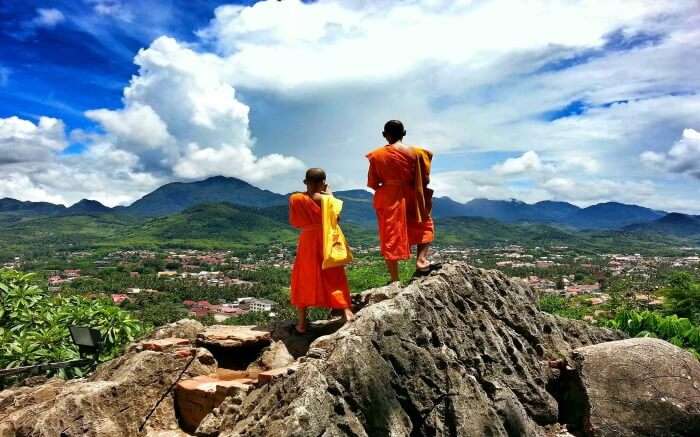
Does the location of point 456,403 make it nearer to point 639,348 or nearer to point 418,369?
point 418,369

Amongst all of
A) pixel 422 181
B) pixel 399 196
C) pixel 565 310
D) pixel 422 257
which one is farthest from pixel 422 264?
pixel 565 310

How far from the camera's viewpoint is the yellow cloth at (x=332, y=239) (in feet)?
27.8

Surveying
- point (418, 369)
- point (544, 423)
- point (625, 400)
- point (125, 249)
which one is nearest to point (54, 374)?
point (418, 369)

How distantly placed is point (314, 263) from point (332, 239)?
1.70 ft

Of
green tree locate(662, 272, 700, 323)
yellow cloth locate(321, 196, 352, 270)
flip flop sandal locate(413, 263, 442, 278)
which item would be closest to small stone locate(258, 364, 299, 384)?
yellow cloth locate(321, 196, 352, 270)

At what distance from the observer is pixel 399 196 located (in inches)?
347

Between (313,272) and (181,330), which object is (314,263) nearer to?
(313,272)

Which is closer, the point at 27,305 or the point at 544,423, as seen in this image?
the point at 544,423

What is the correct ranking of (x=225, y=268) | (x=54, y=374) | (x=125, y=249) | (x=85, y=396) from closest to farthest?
(x=85, y=396) → (x=54, y=374) → (x=225, y=268) → (x=125, y=249)

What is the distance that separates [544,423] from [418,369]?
2.53 m

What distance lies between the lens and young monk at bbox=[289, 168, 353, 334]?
8609mm

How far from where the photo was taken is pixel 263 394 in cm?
582

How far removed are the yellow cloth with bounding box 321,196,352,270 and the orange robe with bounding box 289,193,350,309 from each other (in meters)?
0.17

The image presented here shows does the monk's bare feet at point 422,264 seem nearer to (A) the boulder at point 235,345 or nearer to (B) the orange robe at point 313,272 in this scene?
(B) the orange robe at point 313,272
